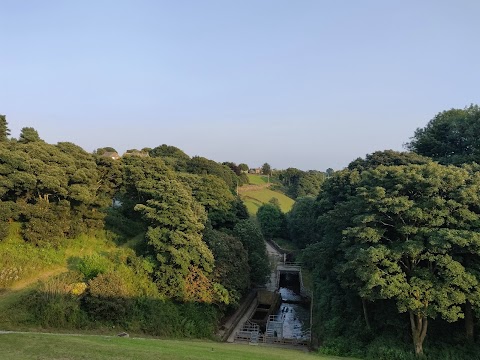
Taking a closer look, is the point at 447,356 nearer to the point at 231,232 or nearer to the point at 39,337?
the point at 39,337

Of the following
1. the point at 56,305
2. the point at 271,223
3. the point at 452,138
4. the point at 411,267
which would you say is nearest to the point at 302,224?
the point at 271,223

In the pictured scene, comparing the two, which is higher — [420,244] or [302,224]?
[420,244]

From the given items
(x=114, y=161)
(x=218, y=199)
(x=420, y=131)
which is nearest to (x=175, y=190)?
(x=218, y=199)

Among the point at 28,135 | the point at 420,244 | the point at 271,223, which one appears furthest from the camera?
the point at 271,223

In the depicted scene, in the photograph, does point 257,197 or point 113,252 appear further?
point 257,197

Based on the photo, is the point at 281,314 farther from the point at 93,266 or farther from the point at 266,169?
the point at 266,169

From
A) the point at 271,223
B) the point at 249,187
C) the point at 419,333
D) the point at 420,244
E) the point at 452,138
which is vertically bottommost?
the point at 419,333

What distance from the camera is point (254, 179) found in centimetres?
9394

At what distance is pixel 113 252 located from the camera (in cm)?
2198

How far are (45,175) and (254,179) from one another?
7297 centimetres

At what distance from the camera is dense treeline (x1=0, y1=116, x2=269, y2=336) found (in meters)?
18.2

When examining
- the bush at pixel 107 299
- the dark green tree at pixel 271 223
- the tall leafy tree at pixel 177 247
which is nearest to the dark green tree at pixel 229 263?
the tall leafy tree at pixel 177 247

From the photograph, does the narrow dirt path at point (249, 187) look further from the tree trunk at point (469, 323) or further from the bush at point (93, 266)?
the tree trunk at point (469, 323)

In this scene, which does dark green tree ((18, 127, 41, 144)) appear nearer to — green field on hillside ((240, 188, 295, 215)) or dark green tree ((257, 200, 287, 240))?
dark green tree ((257, 200, 287, 240))
